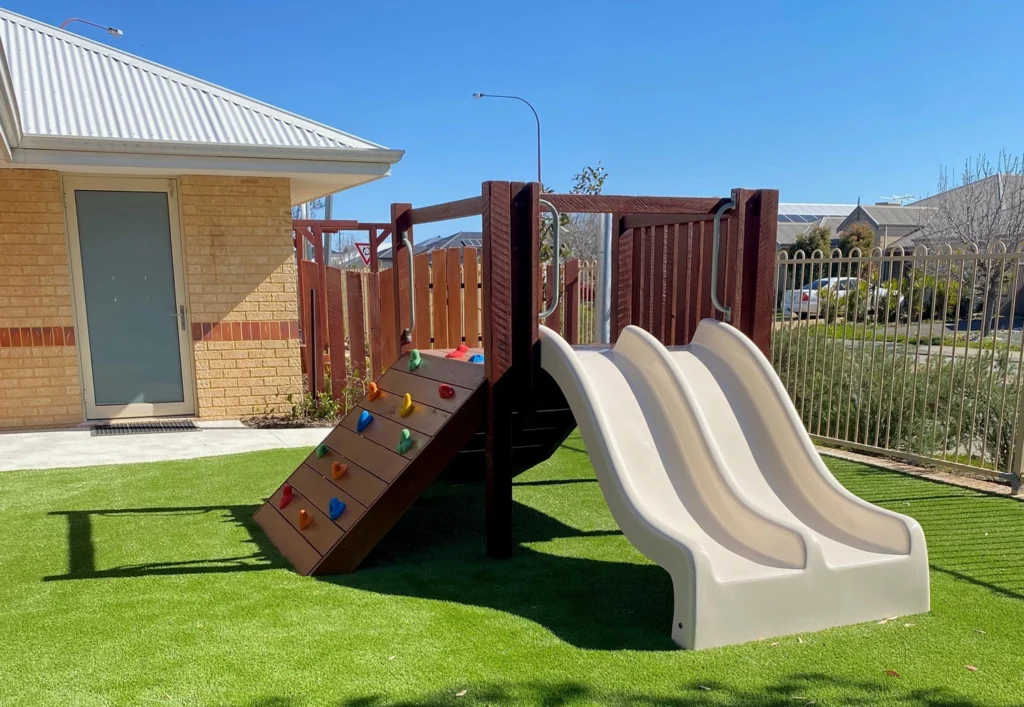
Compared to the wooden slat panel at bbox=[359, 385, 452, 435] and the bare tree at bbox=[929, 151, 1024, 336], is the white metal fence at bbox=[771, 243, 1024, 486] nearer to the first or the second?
the wooden slat panel at bbox=[359, 385, 452, 435]

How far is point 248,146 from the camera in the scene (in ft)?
25.0

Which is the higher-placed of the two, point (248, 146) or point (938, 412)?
point (248, 146)

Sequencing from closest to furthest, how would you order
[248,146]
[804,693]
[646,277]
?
[804,693], [646,277], [248,146]

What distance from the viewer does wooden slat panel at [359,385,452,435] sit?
4.32 metres

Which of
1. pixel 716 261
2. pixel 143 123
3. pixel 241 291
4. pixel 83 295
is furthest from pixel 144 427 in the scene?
pixel 716 261

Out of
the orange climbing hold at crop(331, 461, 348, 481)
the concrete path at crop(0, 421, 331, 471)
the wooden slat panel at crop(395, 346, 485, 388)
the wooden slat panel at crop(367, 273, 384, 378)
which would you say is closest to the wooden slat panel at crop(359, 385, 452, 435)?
the wooden slat panel at crop(395, 346, 485, 388)

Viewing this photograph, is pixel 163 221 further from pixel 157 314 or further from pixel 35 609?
pixel 35 609

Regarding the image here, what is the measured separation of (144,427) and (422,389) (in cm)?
512

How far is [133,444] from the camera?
7.51 meters

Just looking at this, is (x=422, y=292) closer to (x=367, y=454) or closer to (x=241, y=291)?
(x=241, y=291)

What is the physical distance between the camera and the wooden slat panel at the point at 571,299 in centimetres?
962

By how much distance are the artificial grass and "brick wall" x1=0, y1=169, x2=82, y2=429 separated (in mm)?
3153

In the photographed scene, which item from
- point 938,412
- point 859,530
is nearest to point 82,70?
point 859,530

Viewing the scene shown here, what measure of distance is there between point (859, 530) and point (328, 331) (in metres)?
6.79
